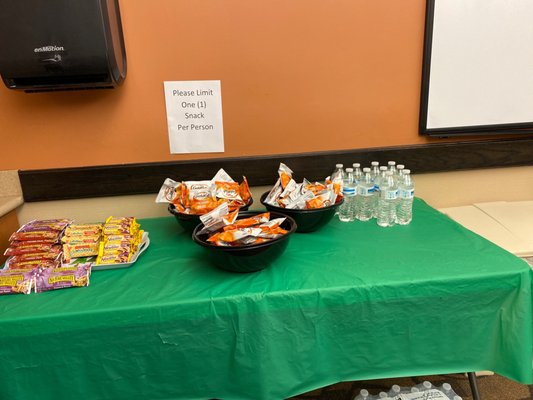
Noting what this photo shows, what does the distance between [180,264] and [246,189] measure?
1.25ft

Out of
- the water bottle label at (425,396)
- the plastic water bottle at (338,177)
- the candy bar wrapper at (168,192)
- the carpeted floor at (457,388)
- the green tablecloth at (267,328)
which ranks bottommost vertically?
the carpeted floor at (457,388)

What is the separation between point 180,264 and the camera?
1.19 metres

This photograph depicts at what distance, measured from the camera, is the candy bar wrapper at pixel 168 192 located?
1395mm

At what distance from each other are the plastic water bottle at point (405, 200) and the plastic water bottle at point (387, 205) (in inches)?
0.7

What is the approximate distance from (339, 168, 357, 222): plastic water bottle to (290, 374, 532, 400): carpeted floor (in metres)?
0.75

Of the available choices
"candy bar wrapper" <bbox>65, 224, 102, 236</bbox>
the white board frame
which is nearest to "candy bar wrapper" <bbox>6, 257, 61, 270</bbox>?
"candy bar wrapper" <bbox>65, 224, 102, 236</bbox>

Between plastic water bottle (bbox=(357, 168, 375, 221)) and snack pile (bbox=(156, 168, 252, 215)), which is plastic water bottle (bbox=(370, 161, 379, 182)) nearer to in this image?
plastic water bottle (bbox=(357, 168, 375, 221))

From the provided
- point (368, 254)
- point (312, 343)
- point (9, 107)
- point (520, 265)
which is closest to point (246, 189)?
point (368, 254)

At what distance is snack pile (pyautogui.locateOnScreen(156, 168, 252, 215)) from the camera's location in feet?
4.31

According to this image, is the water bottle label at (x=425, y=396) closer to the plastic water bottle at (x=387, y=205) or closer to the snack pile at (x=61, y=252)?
the plastic water bottle at (x=387, y=205)

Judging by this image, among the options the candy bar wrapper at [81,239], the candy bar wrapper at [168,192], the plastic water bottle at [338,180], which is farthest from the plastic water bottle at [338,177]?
the candy bar wrapper at [81,239]

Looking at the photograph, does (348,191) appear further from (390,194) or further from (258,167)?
(258,167)

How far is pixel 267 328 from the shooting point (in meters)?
1.01

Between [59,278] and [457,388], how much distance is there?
1.60 m
